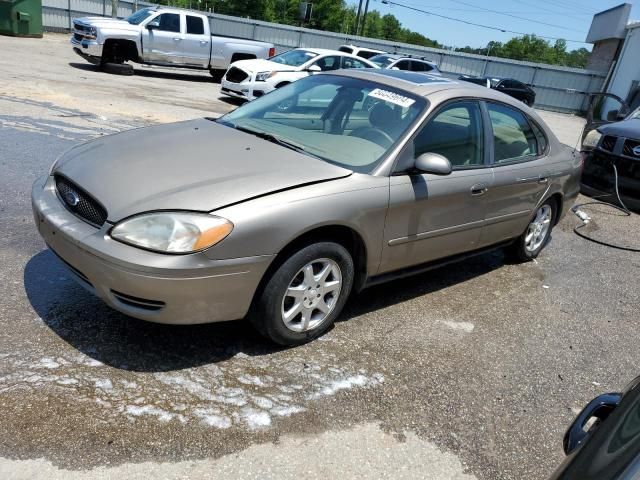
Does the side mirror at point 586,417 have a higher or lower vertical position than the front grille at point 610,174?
higher

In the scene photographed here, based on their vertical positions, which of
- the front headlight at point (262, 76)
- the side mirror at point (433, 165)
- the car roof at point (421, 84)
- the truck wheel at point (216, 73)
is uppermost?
the car roof at point (421, 84)

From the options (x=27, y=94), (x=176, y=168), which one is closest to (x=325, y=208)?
(x=176, y=168)

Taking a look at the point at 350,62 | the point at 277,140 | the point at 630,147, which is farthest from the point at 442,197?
the point at 350,62

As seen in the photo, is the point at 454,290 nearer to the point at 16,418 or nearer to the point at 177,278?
the point at 177,278

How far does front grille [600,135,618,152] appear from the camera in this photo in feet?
26.1

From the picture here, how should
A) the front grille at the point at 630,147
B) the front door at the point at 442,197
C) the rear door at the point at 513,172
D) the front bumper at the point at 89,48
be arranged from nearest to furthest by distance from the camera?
the front door at the point at 442,197, the rear door at the point at 513,172, the front grille at the point at 630,147, the front bumper at the point at 89,48

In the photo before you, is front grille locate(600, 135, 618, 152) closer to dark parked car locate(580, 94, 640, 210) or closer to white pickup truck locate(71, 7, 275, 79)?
dark parked car locate(580, 94, 640, 210)

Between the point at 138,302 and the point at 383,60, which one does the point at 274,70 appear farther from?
the point at 138,302

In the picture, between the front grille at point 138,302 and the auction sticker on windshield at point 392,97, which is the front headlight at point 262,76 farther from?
the front grille at point 138,302

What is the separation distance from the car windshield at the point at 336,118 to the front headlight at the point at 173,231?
1047mm

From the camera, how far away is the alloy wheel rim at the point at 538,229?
5.22m

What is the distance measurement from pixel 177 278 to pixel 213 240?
26 cm

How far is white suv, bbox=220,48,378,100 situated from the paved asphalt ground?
9.01 meters

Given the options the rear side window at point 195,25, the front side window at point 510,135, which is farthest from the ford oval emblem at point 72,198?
the rear side window at point 195,25
